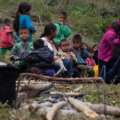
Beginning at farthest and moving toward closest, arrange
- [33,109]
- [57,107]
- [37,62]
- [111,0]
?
[111,0] < [37,62] < [57,107] < [33,109]

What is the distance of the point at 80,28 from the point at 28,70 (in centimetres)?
1479

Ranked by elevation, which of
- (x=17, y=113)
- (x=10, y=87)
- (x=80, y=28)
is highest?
(x=80, y=28)

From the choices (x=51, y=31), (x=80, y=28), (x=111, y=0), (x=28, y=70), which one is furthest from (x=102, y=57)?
(x=111, y=0)

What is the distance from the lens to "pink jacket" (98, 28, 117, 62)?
4.47 metres

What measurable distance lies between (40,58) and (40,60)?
5cm

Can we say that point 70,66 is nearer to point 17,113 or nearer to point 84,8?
point 17,113

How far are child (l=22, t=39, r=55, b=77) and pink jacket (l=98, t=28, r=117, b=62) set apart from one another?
1290mm

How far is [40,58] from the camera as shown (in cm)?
417

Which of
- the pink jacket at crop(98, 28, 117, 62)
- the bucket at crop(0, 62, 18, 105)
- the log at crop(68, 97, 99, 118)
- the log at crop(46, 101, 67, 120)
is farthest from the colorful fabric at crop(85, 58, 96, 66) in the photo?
the bucket at crop(0, 62, 18, 105)

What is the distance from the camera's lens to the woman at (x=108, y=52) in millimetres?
4465

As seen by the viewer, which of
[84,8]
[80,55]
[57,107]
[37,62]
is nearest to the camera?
[57,107]

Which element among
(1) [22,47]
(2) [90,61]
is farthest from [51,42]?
(2) [90,61]

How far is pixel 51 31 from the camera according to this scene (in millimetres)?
4695

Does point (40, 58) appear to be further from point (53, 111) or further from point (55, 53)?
point (53, 111)
